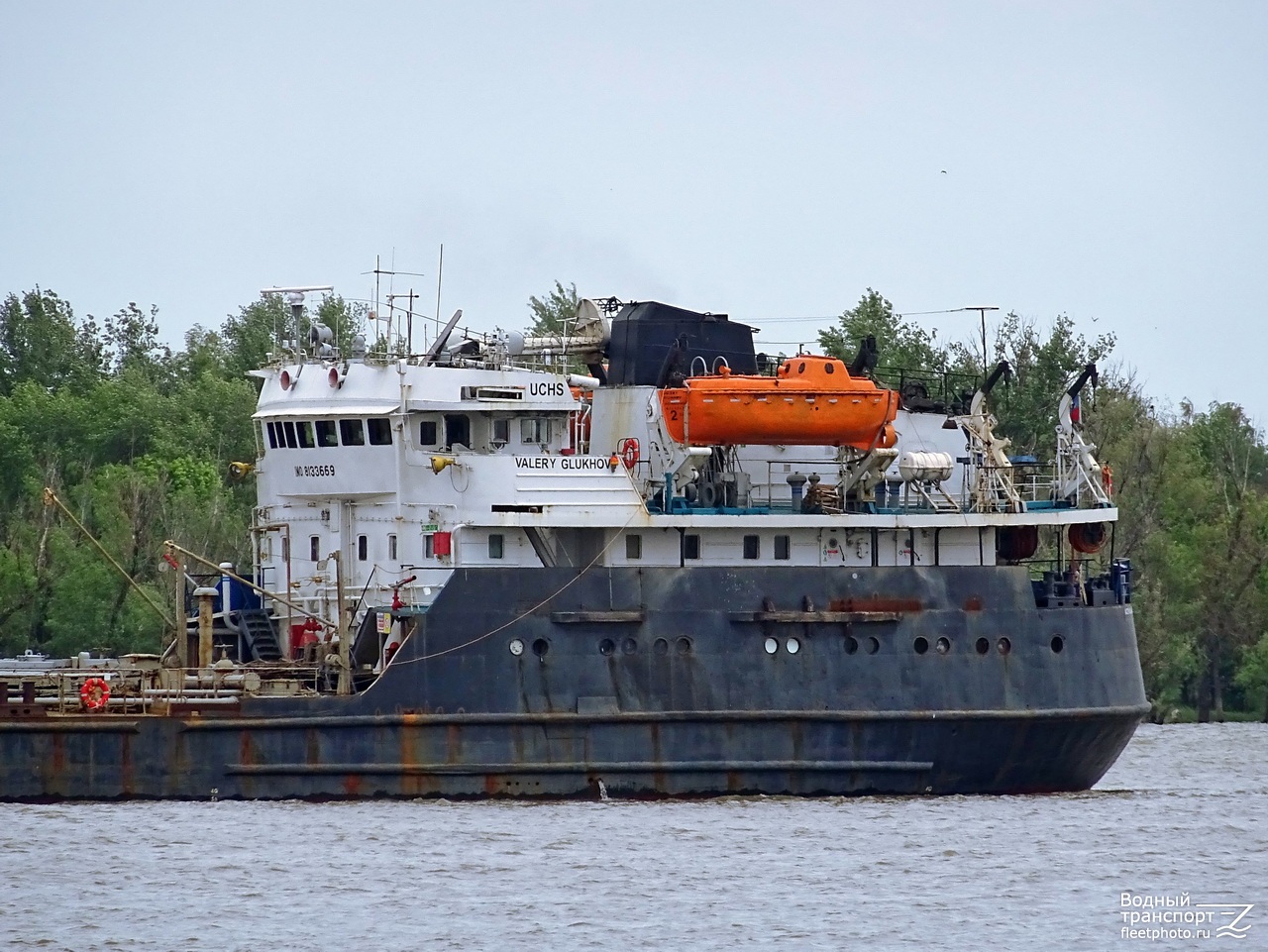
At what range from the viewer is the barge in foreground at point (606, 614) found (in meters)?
29.9

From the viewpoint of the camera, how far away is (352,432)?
1226 inches

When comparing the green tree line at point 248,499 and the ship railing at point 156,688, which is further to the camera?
the green tree line at point 248,499

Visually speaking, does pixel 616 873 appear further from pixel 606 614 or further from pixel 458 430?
pixel 458 430

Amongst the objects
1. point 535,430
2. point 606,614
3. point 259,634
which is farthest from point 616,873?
point 259,634

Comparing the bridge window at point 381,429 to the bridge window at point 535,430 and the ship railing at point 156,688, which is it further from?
the ship railing at point 156,688

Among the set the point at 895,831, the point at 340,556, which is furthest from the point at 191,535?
the point at 895,831

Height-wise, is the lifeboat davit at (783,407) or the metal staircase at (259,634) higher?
the lifeboat davit at (783,407)

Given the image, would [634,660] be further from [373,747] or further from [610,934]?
[610,934]

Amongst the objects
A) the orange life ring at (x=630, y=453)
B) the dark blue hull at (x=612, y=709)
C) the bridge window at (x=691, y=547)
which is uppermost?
the orange life ring at (x=630, y=453)

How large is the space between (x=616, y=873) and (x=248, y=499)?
29.3m

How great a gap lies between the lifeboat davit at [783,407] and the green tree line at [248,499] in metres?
17.8

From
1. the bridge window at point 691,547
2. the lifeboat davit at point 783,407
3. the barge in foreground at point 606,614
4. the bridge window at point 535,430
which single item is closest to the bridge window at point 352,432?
the barge in foreground at point 606,614

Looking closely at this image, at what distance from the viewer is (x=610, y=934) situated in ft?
76.5

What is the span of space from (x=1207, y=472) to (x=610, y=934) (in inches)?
1670
